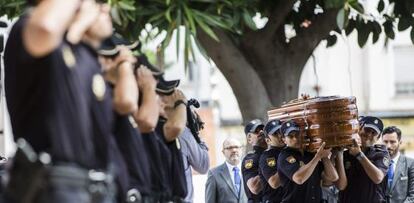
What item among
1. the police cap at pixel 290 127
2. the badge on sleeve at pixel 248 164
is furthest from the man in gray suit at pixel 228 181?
the police cap at pixel 290 127

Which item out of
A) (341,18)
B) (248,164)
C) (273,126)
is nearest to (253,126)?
(248,164)

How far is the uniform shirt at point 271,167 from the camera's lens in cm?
907

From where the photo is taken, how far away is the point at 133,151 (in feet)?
17.0

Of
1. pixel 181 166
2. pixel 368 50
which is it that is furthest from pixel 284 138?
pixel 368 50

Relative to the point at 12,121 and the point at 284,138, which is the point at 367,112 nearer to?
the point at 284,138

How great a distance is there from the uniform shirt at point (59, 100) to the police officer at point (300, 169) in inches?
160

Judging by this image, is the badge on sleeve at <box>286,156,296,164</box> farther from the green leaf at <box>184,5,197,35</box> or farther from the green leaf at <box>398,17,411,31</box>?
the green leaf at <box>184,5,197,35</box>

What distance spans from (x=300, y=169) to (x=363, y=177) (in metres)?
Answer: 0.72

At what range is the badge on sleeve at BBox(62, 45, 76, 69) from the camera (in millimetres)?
4172

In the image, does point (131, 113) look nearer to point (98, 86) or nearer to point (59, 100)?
point (98, 86)

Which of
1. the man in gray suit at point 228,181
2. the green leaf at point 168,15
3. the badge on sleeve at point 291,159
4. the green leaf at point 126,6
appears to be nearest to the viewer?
the green leaf at point 126,6

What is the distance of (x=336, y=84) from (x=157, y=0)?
70.5 ft

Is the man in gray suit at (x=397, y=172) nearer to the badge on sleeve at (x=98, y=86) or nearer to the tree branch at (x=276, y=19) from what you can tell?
the tree branch at (x=276, y=19)

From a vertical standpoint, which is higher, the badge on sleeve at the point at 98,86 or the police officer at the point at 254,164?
the badge on sleeve at the point at 98,86
